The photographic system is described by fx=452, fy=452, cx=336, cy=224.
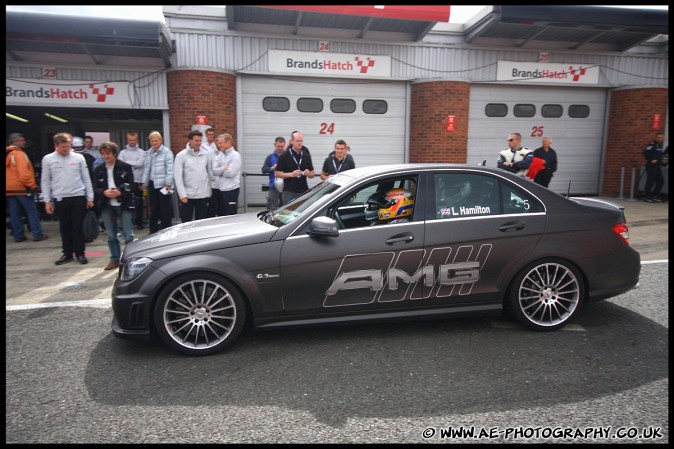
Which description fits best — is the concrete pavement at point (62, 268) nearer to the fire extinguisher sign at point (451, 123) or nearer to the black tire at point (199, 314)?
the black tire at point (199, 314)

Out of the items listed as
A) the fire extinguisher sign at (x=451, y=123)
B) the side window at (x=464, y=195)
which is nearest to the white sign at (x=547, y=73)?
the fire extinguisher sign at (x=451, y=123)

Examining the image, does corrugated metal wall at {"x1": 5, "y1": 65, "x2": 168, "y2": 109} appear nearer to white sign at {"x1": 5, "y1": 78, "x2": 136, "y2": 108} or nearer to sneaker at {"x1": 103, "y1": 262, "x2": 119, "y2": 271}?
white sign at {"x1": 5, "y1": 78, "x2": 136, "y2": 108}

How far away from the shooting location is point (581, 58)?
42.2 ft

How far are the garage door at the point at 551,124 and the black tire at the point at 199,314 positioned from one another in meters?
10.5

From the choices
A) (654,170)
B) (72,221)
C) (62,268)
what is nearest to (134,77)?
(72,221)

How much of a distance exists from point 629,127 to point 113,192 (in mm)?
13649

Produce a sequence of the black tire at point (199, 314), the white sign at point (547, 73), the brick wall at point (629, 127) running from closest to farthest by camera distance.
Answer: the black tire at point (199, 314)
the white sign at point (547, 73)
the brick wall at point (629, 127)

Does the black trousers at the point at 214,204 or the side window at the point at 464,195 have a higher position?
the side window at the point at 464,195

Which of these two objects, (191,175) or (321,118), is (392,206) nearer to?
(191,175)

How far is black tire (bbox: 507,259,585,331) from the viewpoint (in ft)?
13.1

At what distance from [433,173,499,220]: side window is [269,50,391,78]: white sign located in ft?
27.4

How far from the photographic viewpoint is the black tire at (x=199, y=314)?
362 cm

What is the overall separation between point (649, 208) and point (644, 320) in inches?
359

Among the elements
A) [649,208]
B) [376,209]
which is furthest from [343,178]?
[649,208]
